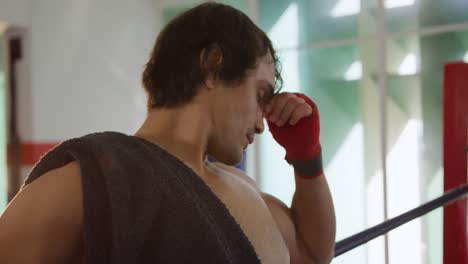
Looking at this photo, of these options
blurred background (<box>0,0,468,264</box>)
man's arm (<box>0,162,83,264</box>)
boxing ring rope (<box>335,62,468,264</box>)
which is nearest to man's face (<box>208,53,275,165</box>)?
man's arm (<box>0,162,83,264</box>)

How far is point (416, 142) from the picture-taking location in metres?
2.73


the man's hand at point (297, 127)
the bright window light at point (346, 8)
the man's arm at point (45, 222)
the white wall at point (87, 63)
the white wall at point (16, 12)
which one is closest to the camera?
the man's arm at point (45, 222)

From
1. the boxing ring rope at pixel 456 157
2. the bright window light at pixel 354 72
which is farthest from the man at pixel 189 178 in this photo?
the bright window light at pixel 354 72

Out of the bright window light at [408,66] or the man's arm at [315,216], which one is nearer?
the man's arm at [315,216]

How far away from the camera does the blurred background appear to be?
8.79 ft

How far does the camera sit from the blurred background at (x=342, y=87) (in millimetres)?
2680

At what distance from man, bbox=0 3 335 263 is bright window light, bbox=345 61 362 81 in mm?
2126

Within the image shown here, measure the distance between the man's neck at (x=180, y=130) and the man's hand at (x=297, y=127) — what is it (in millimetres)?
179

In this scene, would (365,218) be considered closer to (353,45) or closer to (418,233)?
(418,233)

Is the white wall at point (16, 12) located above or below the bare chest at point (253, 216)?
above

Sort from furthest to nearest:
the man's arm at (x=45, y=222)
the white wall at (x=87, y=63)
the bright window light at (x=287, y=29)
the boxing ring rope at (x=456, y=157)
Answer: the bright window light at (x=287, y=29) < the white wall at (x=87, y=63) < the boxing ring rope at (x=456, y=157) < the man's arm at (x=45, y=222)

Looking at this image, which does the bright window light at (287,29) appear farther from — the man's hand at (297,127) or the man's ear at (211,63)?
the man's ear at (211,63)

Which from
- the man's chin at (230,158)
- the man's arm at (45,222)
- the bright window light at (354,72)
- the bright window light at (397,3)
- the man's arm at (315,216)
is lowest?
the man's arm at (315,216)

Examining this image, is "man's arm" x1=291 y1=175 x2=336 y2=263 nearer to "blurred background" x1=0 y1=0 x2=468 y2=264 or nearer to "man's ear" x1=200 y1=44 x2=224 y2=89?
"man's ear" x1=200 y1=44 x2=224 y2=89
